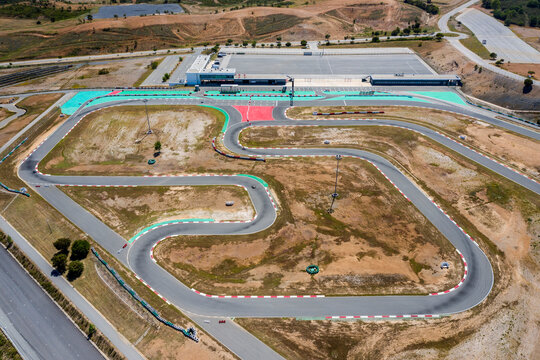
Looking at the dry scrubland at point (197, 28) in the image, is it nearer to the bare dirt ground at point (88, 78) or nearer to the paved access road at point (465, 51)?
the paved access road at point (465, 51)

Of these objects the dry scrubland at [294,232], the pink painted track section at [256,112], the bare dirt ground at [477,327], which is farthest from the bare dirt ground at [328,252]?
the pink painted track section at [256,112]

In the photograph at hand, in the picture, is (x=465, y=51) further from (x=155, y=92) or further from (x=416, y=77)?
(x=155, y=92)

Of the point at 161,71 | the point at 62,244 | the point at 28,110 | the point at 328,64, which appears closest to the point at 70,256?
the point at 62,244

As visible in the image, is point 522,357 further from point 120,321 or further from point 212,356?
point 120,321

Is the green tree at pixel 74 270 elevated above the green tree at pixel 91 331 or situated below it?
above

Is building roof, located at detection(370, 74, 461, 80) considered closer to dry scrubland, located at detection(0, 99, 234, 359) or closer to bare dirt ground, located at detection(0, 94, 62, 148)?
dry scrubland, located at detection(0, 99, 234, 359)

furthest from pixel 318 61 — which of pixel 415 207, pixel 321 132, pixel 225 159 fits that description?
pixel 415 207
